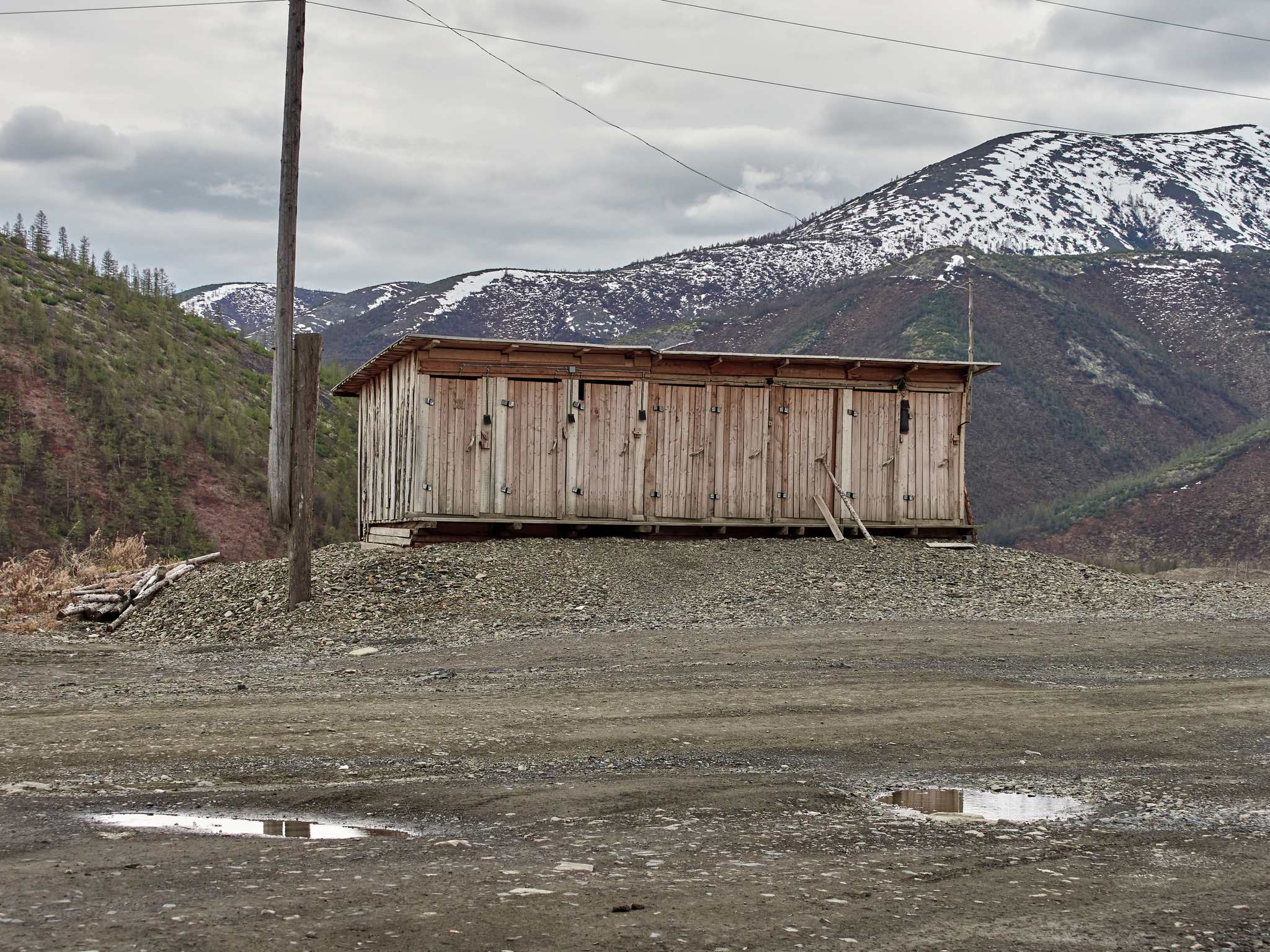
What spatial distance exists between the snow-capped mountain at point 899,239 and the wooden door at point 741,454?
76.3 m

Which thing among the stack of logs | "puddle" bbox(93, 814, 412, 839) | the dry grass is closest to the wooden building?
the stack of logs

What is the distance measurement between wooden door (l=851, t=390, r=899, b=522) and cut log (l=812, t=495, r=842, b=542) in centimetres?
67

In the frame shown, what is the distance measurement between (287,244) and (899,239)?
10309cm

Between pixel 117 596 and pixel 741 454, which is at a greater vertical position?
pixel 741 454

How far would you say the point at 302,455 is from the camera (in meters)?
13.2

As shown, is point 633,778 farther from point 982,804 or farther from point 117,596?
point 117,596

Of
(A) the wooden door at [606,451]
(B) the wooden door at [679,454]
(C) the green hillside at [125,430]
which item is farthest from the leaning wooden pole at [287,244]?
(C) the green hillside at [125,430]

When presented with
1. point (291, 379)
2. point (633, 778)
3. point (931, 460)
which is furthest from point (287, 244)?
point (931, 460)

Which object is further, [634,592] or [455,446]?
[455,446]

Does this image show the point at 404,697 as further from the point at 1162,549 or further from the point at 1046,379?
the point at 1046,379

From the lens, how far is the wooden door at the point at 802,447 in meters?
19.9

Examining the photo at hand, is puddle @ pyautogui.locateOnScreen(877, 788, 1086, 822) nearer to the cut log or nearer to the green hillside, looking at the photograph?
the cut log

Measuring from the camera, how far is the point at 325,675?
9758mm

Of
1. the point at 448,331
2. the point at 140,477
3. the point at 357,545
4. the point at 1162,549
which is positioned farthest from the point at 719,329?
the point at 357,545
